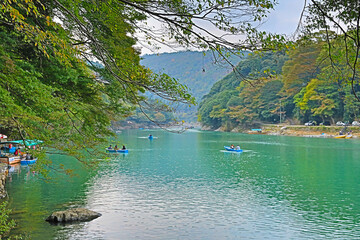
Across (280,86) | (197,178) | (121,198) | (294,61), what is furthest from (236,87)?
(121,198)

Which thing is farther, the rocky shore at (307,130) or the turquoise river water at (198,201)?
the rocky shore at (307,130)

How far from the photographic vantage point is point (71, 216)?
1171cm

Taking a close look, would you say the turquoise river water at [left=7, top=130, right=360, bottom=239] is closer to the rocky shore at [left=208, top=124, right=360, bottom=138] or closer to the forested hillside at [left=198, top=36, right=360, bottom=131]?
the forested hillside at [left=198, top=36, right=360, bottom=131]

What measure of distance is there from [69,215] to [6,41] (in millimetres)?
6296

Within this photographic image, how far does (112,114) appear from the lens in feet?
33.7

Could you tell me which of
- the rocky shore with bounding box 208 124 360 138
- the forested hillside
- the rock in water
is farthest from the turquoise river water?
the rocky shore with bounding box 208 124 360 138

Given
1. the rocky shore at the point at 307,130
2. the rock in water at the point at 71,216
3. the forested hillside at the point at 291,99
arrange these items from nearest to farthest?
the rock in water at the point at 71,216
the rocky shore at the point at 307,130
the forested hillside at the point at 291,99

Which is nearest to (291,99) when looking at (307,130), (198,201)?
(307,130)

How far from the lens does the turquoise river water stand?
11.2m

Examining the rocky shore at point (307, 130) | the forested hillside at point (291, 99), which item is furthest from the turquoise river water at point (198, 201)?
the rocky shore at point (307, 130)

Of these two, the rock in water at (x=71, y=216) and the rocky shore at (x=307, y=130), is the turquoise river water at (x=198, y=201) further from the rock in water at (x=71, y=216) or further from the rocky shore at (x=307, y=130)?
the rocky shore at (x=307, y=130)

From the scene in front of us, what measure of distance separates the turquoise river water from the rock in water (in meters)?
0.30

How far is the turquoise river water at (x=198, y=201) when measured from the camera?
36.9 feet

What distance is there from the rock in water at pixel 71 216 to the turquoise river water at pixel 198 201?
0.30 metres
